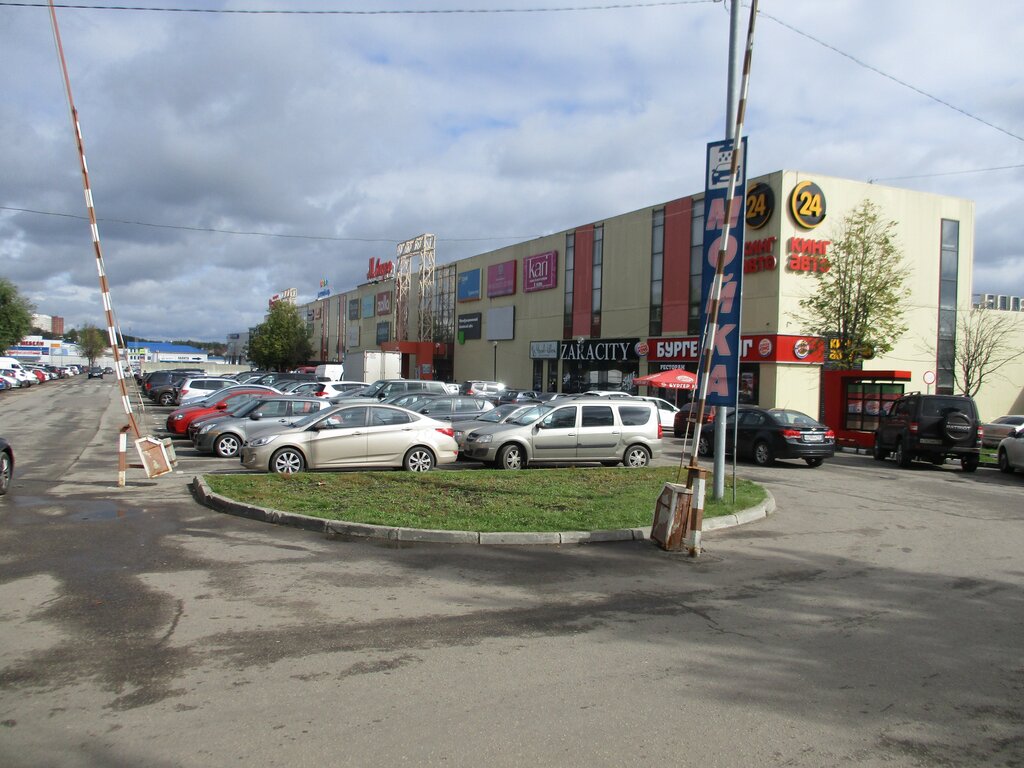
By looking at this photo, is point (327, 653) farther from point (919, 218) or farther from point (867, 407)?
point (919, 218)

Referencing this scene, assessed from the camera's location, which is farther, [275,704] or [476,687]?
[476,687]

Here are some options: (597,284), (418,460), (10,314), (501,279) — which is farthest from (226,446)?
(10,314)

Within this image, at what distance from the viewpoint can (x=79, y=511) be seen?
1048 cm

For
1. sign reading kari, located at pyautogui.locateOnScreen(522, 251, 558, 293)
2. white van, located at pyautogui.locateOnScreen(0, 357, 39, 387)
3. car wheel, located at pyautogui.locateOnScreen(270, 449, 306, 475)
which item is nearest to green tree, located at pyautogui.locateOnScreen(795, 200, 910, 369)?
sign reading kari, located at pyautogui.locateOnScreen(522, 251, 558, 293)

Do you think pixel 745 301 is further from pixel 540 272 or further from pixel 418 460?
pixel 418 460

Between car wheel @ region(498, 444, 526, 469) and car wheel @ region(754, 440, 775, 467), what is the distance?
7.16 m

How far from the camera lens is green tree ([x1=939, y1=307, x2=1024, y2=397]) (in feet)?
113

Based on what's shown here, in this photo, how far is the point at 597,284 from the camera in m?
44.0

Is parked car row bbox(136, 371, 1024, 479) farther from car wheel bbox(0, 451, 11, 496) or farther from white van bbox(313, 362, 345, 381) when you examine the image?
white van bbox(313, 362, 345, 381)

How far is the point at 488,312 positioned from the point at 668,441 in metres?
31.5

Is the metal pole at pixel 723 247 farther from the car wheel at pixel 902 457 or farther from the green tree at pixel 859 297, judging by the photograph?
the green tree at pixel 859 297

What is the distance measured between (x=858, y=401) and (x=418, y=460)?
55.0 ft

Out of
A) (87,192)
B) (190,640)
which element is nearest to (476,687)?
(190,640)

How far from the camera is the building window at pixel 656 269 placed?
3881 centimetres
